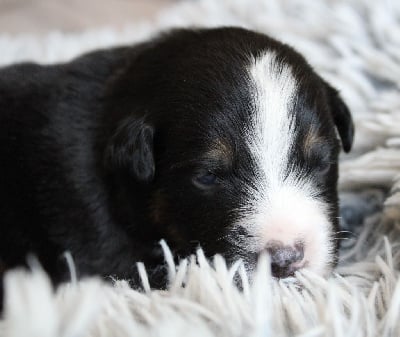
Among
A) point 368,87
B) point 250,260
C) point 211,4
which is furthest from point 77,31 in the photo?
point 250,260

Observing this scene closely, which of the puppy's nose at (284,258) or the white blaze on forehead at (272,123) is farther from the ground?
the white blaze on forehead at (272,123)

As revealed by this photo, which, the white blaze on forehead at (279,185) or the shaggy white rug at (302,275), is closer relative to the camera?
the shaggy white rug at (302,275)

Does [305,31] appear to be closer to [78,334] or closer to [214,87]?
[214,87]

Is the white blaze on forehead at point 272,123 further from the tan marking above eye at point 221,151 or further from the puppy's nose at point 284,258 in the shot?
the puppy's nose at point 284,258

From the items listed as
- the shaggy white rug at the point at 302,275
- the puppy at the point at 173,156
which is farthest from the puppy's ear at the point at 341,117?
the shaggy white rug at the point at 302,275

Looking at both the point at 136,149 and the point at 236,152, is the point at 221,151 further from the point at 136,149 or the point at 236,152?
the point at 136,149

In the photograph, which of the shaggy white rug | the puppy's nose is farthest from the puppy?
Result: the shaggy white rug
